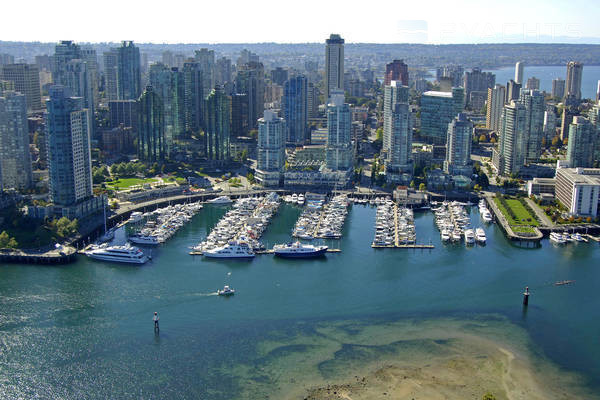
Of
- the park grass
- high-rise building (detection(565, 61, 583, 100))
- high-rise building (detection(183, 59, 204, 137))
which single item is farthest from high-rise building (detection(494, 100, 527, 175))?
high-rise building (detection(565, 61, 583, 100))

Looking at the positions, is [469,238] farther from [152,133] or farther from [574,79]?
[574,79]

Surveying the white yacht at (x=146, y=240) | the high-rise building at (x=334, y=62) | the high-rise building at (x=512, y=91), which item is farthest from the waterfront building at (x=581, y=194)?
the high-rise building at (x=334, y=62)

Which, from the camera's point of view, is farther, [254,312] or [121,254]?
[121,254]

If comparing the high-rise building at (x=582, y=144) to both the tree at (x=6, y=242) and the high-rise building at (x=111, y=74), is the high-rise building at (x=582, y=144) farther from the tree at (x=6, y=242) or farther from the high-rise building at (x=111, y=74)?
the high-rise building at (x=111, y=74)

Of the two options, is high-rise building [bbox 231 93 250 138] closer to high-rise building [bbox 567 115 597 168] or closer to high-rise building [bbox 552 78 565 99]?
high-rise building [bbox 567 115 597 168]

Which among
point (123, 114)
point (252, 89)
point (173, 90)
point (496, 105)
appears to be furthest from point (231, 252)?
point (496, 105)
